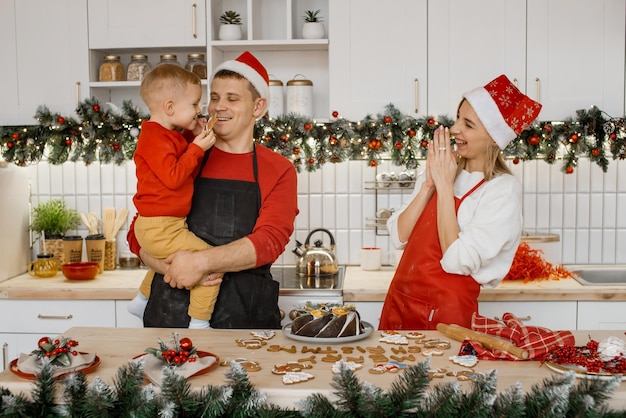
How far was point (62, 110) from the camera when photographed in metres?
3.74

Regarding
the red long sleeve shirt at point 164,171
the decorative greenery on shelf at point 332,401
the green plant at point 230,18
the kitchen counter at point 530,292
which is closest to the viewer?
the decorative greenery on shelf at point 332,401

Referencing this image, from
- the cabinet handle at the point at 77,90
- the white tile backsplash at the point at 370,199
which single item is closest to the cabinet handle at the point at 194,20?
the cabinet handle at the point at 77,90

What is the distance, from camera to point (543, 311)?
11.2ft

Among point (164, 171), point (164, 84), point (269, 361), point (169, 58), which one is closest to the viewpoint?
point (269, 361)

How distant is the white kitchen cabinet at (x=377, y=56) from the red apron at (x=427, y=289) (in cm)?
102

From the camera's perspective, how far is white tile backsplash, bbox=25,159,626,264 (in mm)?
4051

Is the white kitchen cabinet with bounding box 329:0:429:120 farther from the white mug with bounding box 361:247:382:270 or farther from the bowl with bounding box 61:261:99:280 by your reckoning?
the bowl with bounding box 61:261:99:280

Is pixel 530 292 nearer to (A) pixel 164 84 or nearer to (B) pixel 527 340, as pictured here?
(B) pixel 527 340

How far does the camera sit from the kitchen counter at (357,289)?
3383 millimetres

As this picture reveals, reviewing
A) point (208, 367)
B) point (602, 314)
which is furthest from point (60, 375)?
point (602, 314)

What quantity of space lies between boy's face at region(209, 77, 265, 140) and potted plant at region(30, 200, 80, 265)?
1790 millimetres

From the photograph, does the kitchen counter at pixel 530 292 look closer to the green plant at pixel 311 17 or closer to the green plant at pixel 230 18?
the green plant at pixel 311 17

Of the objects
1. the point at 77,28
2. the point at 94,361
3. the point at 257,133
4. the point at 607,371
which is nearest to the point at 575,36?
the point at 257,133

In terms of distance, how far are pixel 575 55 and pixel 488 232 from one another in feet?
5.05
